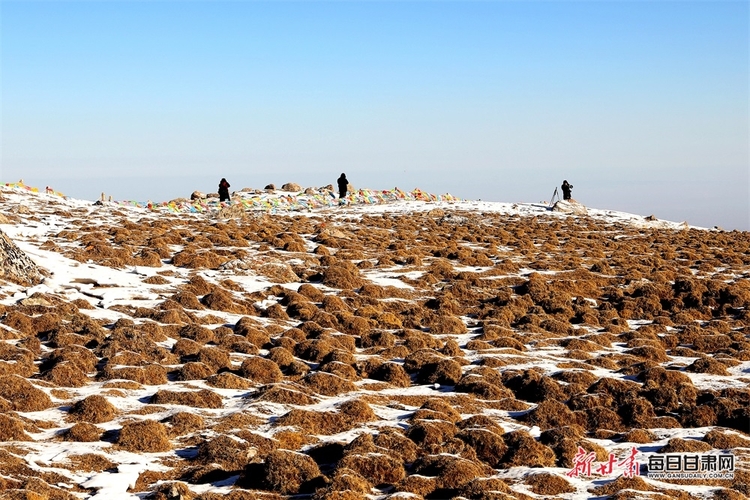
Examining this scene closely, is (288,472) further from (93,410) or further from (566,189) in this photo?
(566,189)

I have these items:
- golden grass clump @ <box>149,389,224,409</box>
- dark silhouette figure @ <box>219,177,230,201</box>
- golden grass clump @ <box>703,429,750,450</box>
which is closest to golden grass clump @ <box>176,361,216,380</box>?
golden grass clump @ <box>149,389,224,409</box>

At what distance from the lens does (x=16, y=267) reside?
73.7 ft

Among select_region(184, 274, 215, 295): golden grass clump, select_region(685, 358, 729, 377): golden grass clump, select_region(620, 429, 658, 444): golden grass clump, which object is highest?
select_region(184, 274, 215, 295): golden grass clump

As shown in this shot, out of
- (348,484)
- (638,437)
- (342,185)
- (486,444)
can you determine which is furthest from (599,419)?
(342,185)

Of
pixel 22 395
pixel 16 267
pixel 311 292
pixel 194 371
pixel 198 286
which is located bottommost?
pixel 194 371

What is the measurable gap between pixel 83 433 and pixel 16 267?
11.7 m

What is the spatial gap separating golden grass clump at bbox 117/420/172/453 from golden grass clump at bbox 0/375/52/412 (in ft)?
7.37

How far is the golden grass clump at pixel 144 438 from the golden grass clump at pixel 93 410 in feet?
2.63

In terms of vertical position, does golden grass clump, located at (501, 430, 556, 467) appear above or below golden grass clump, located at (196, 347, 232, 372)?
below

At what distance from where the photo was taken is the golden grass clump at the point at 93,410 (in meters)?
13.5

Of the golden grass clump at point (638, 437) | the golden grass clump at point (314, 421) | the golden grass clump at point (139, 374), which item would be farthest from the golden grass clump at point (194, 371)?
the golden grass clump at point (638, 437)

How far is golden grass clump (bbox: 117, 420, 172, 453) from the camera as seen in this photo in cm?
1238

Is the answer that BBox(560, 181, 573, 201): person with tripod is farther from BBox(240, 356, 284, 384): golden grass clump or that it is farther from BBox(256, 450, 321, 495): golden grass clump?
BBox(256, 450, 321, 495): golden grass clump

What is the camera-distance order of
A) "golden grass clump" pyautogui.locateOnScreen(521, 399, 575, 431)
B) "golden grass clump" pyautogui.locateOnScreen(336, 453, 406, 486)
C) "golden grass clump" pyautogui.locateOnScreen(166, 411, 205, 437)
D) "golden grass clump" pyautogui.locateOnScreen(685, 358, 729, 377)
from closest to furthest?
1. "golden grass clump" pyautogui.locateOnScreen(336, 453, 406, 486)
2. "golden grass clump" pyautogui.locateOnScreen(166, 411, 205, 437)
3. "golden grass clump" pyautogui.locateOnScreen(521, 399, 575, 431)
4. "golden grass clump" pyautogui.locateOnScreen(685, 358, 729, 377)
